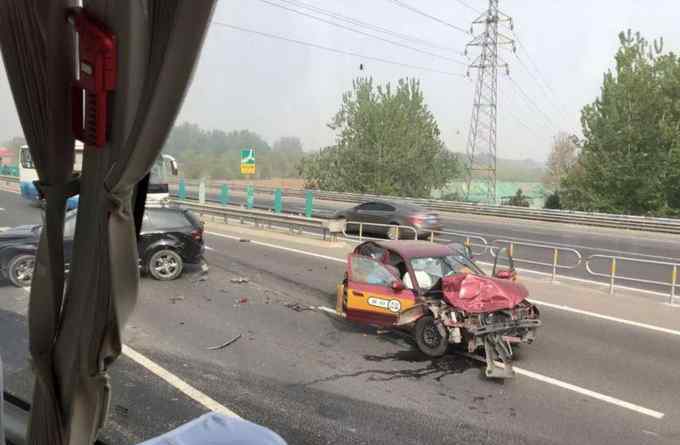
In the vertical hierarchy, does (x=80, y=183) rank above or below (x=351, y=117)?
below

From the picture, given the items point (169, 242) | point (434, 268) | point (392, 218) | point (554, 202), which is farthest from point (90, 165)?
point (554, 202)

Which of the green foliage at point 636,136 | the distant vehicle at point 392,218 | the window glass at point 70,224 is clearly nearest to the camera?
the window glass at point 70,224

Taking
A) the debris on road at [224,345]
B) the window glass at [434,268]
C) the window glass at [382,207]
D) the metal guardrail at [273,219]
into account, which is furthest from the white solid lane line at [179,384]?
the window glass at [382,207]

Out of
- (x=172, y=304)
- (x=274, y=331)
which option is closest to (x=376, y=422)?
(x=274, y=331)

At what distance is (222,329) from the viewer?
8250mm

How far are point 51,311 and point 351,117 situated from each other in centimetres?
4725

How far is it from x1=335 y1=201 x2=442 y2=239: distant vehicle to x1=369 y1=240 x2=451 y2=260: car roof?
32.9 feet

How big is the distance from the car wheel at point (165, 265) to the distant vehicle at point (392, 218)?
964 centimetres

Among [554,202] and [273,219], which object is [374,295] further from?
[554,202]

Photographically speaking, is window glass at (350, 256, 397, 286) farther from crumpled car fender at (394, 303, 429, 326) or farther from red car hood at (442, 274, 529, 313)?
red car hood at (442, 274, 529, 313)

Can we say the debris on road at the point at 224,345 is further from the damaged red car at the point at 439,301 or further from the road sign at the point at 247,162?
the road sign at the point at 247,162

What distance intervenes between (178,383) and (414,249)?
4646 mm

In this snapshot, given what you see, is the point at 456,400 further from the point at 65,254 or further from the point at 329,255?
the point at 329,255

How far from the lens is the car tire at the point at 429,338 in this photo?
24.1ft
